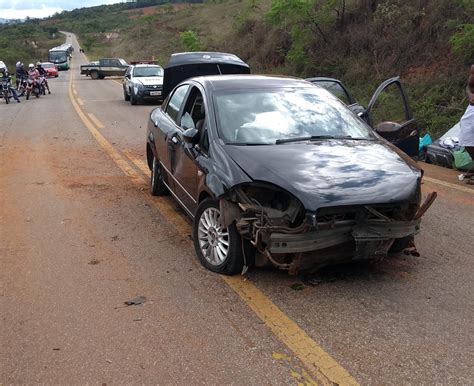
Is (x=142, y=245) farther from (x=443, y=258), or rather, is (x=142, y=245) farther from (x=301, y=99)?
(x=443, y=258)

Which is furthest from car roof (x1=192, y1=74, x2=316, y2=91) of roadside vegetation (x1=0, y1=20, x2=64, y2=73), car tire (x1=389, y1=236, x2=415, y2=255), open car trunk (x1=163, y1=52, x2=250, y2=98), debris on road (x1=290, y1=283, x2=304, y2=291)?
roadside vegetation (x1=0, y1=20, x2=64, y2=73)

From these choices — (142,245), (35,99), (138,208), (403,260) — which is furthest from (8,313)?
(35,99)

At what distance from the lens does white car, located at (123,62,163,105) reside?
20.2 metres

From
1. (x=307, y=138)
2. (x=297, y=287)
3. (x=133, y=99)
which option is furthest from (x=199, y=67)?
(x=133, y=99)

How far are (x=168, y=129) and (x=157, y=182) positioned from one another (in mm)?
1008

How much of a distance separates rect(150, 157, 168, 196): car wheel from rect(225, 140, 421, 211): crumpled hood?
2.34 meters

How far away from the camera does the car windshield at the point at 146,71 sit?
21822 millimetres

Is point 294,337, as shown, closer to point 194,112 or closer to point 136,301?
point 136,301

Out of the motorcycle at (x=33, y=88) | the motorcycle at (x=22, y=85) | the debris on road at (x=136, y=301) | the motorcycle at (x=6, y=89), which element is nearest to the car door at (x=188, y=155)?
the debris on road at (x=136, y=301)

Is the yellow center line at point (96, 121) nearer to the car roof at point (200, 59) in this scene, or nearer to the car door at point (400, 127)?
the car roof at point (200, 59)

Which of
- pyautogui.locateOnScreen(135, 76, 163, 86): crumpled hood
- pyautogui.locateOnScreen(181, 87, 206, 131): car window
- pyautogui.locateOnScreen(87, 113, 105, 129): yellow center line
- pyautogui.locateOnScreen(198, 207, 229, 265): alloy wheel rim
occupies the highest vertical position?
pyautogui.locateOnScreen(181, 87, 206, 131): car window

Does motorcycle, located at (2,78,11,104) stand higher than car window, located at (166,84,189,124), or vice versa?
car window, located at (166,84,189,124)

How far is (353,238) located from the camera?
3912 millimetres

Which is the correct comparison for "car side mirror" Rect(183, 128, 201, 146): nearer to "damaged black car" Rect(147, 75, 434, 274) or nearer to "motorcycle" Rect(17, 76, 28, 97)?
"damaged black car" Rect(147, 75, 434, 274)
